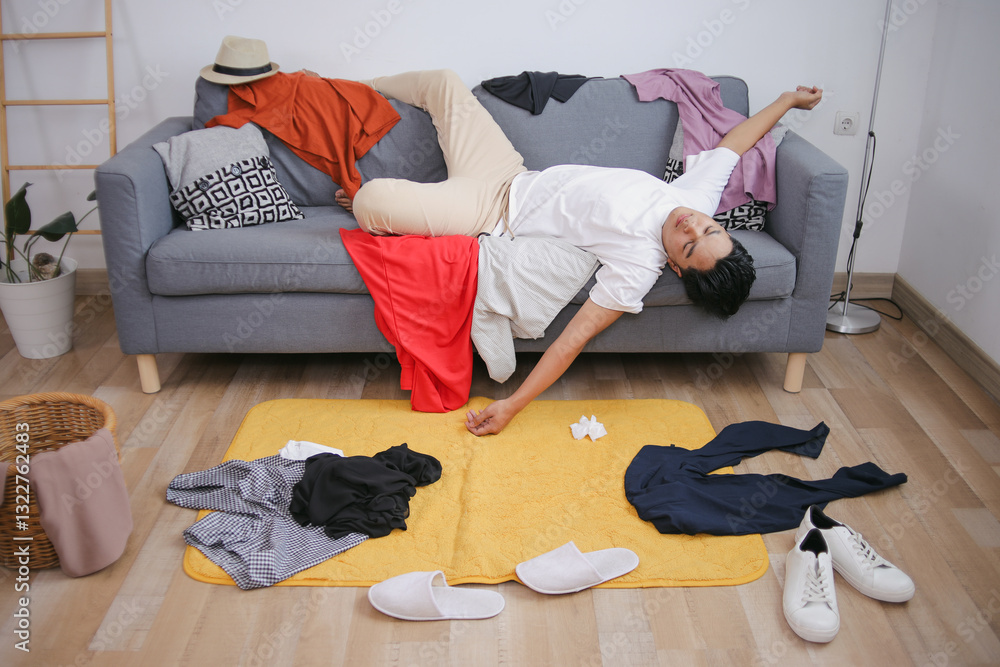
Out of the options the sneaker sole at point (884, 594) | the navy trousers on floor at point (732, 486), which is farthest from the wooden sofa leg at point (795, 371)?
the sneaker sole at point (884, 594)

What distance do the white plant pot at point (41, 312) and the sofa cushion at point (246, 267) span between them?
600mm

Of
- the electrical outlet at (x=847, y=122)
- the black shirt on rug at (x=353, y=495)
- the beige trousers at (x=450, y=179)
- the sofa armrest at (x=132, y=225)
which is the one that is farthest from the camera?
the electrical outlet at (x=847, y=122)

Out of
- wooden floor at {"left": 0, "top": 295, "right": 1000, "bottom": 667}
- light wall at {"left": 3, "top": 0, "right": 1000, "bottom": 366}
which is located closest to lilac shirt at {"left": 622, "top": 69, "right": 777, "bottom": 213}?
light wall at {"left": 3, "top": 0, "right": 1000, "bottom": 366}

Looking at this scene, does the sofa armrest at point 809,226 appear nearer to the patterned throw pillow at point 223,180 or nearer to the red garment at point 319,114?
the red garment at point 319,114

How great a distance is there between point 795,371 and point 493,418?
41.7 inches

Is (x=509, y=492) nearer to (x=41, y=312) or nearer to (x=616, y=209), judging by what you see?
(x=616, y=209)

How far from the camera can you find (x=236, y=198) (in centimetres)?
262

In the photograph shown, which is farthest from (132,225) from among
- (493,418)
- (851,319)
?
(851,319)

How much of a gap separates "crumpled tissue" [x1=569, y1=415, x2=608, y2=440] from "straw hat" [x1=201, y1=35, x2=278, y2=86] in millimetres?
1689

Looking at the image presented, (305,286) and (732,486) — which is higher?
(305,286)

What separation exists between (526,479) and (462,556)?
345 mm

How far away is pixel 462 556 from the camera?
182 cm

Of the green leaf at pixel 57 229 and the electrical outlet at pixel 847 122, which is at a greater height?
the electrical outlet at pixel 847 122

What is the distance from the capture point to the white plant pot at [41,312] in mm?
2715
